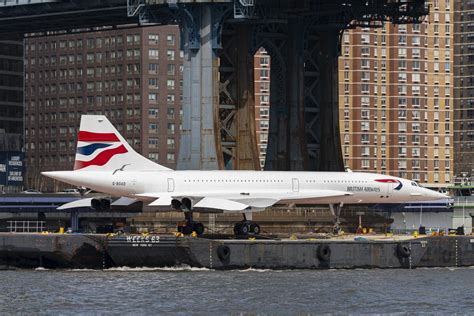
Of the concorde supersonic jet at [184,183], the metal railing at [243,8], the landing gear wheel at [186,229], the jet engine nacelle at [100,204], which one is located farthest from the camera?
the metal railing at [243,8]

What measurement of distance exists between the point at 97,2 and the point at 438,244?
45.7 m

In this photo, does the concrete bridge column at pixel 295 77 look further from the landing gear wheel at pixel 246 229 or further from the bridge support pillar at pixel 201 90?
the landing gear wheel at pixel 246 229

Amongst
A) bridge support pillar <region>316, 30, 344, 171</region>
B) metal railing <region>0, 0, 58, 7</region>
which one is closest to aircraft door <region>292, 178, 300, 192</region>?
bridge support pillar <region>316, 30, 344, 171</region>

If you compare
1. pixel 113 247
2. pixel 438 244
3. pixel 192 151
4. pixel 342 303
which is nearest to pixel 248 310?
pixel 342 303

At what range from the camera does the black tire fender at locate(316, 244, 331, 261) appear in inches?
4478

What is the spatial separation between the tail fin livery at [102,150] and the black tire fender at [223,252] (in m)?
13.8

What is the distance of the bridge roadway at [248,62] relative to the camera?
438 feet

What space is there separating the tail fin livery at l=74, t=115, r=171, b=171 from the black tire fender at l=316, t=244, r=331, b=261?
1635 cm

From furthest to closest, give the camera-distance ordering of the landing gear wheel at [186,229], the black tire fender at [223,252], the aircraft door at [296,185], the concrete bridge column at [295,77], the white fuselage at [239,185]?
Answer: the concrete bridge column at [295,77]
the aircraft door at [296,185]
the landing gear wheel at [186,229]
the white fuselage at [239,185]
the black tire fender at [223,252]

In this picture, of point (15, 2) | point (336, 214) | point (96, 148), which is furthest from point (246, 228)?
point (15, 2)

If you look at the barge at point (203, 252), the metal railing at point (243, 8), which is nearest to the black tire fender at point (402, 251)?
the barge at point (203, 252)

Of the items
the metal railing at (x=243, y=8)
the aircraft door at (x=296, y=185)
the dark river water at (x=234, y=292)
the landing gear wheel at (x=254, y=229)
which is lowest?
the dark river water at (x=234, y=292)

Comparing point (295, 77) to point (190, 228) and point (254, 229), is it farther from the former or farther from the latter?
point (190, 228)

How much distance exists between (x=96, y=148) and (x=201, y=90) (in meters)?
16.0
